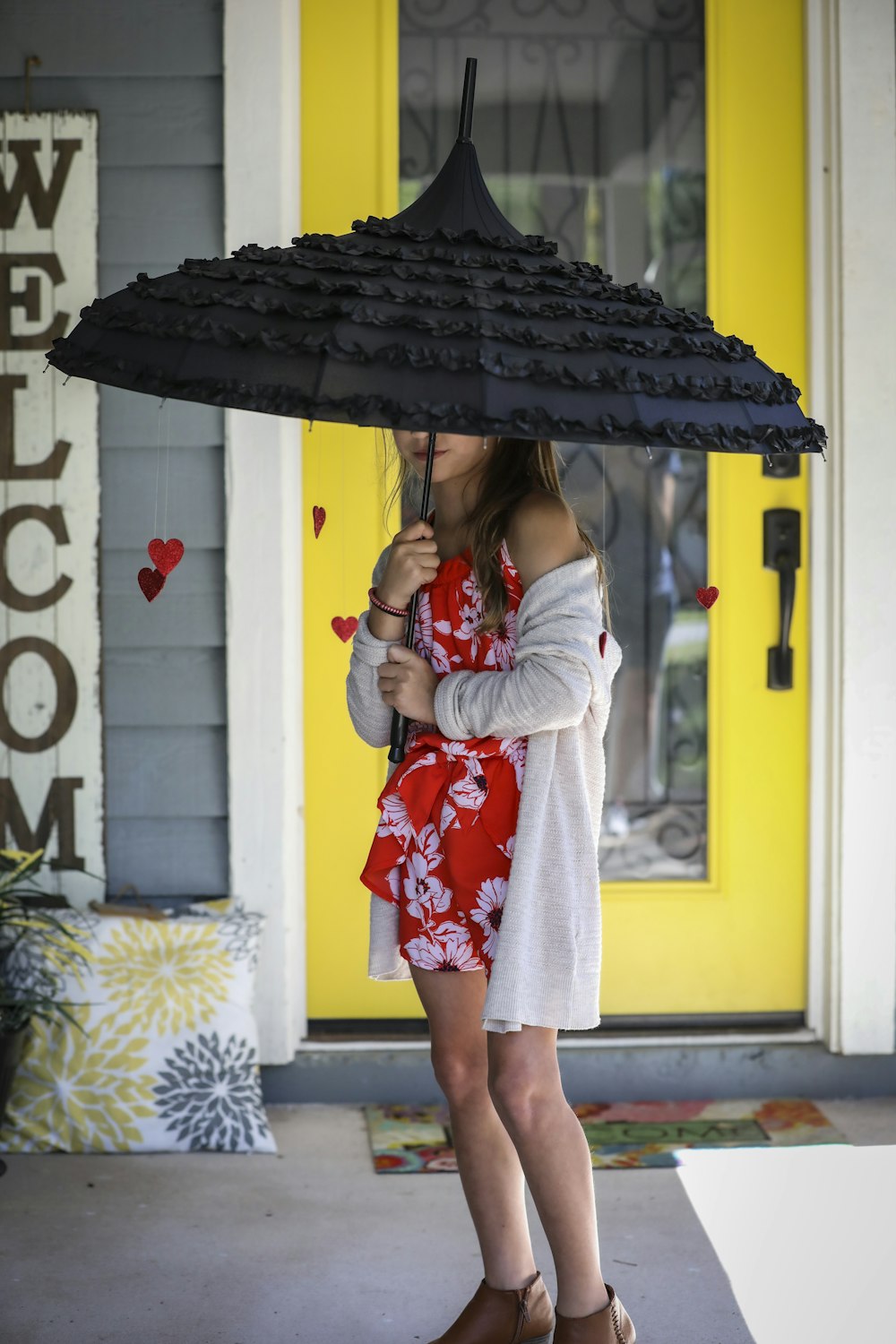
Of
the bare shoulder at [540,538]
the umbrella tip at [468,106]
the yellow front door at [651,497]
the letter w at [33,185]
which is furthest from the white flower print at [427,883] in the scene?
the letter w at [33,185]

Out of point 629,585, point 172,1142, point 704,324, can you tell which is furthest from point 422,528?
point 172,1142

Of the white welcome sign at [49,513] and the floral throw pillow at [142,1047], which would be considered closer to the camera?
the floral throw pillow at [142,1047]

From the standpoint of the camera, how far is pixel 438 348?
1.39 metres

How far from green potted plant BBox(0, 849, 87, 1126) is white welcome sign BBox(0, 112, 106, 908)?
6 centimetres

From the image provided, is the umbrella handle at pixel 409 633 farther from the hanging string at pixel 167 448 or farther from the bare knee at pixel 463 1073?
the hanging string at pixel 167 448

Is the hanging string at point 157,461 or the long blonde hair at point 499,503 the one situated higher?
the hanging string at point 157,461

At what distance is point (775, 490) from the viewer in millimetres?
3033

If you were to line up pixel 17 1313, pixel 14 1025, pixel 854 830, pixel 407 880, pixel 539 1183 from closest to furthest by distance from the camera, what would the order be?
pixel 539 1183, pixel 407 880, pixel 17 1313, pixel 14 1025, pixel 854 830

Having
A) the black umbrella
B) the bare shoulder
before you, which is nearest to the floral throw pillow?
the bare shoulder

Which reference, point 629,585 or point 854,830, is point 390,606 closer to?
point 629,585

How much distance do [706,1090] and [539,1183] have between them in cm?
132

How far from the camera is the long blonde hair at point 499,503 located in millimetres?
1848

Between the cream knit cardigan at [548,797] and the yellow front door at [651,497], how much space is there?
120 centimetres

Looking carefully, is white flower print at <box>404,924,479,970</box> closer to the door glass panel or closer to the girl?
the girl
